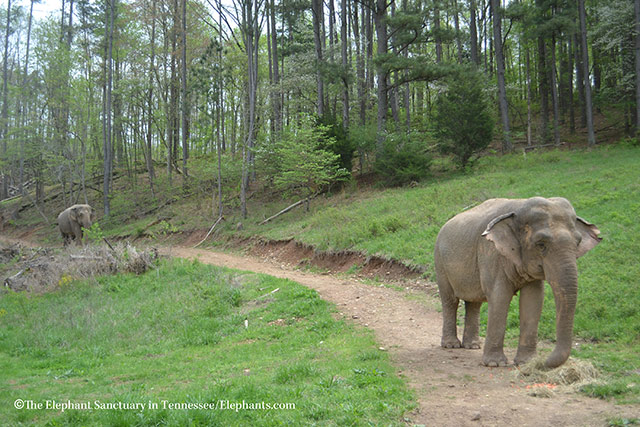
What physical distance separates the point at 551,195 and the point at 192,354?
41.3 feet

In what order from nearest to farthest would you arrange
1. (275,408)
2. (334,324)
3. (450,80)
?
(275,408), (334,324), (450,80)

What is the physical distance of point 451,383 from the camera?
219 inches

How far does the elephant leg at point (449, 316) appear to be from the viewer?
7.37 meters

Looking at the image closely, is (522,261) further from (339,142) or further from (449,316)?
(339,142)

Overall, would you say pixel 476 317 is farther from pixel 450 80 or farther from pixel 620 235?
pixel 450 80

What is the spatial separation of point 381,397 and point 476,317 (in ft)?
9.77

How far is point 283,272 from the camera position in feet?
52.3

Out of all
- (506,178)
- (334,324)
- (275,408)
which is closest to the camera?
(275,408)

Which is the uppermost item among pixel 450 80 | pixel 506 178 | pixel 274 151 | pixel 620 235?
pixel 450 80

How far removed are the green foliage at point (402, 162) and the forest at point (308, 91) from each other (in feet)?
0.24

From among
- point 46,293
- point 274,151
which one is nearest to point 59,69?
point 274,151

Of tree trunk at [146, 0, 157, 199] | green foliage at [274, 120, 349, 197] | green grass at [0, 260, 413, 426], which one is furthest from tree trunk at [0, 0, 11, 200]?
green grass at [0, 260, 413, 426]

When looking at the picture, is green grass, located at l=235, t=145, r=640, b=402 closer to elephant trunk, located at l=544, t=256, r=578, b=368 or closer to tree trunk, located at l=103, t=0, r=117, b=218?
elephant trunk, located at l=544, t=256, r=578, b=368

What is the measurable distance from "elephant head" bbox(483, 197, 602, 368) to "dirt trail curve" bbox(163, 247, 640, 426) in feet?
2.57
